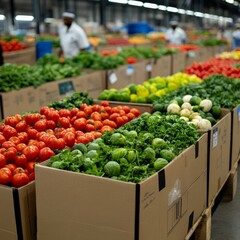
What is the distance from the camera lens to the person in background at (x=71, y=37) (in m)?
8.04

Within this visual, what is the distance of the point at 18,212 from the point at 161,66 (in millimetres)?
7795

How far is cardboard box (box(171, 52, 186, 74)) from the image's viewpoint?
10221 mm

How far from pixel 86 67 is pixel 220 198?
13.7ft

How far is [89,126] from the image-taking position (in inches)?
126

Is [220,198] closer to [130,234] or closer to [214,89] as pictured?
[214,89]

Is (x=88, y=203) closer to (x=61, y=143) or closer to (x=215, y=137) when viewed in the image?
(x=61, y=143)

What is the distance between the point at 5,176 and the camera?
2.31 m

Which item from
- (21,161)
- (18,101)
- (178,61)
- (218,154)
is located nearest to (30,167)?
(21,161)

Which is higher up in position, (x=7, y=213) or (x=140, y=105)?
(x=140, y=105)

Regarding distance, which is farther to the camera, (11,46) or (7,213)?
(11,46)

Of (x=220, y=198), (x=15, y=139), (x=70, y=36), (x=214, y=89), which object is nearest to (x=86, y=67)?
(x=70, y=36)

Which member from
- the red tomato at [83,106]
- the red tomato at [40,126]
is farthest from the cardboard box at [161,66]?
the red tomato at [40,126]

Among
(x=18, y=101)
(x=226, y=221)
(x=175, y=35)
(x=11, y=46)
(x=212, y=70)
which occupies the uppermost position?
(x=175, y=35)

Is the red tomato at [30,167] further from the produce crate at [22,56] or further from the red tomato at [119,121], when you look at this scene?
the produce crate at [22,56]
